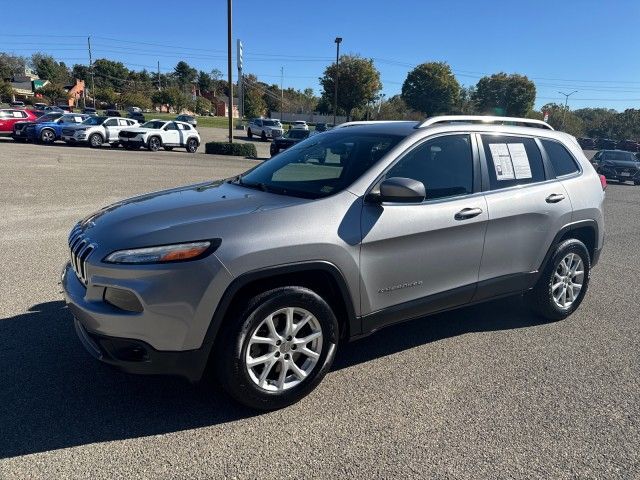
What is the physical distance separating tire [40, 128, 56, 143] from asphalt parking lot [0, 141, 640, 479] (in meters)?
23.8

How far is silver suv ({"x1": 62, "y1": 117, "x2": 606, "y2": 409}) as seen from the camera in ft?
8.74

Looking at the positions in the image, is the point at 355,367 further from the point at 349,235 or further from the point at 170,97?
the point at 170,97

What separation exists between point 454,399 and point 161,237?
6.96 ft

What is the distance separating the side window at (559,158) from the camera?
14.6ft

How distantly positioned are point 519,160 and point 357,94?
57411mm

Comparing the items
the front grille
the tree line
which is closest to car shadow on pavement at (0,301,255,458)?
the front grille

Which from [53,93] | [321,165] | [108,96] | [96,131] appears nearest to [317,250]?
[321,165]

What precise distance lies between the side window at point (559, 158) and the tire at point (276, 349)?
8.97ft

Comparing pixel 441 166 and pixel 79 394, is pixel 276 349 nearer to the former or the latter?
pixel 79 394

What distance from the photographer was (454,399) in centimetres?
322

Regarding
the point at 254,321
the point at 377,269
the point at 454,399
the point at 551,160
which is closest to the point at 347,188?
the point at 377,269

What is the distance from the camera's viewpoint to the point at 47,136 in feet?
82.9

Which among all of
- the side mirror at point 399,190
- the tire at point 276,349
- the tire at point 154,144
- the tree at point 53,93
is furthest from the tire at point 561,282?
the tree at point 53,93

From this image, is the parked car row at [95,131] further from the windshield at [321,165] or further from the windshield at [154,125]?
the windshield at [321,165]
